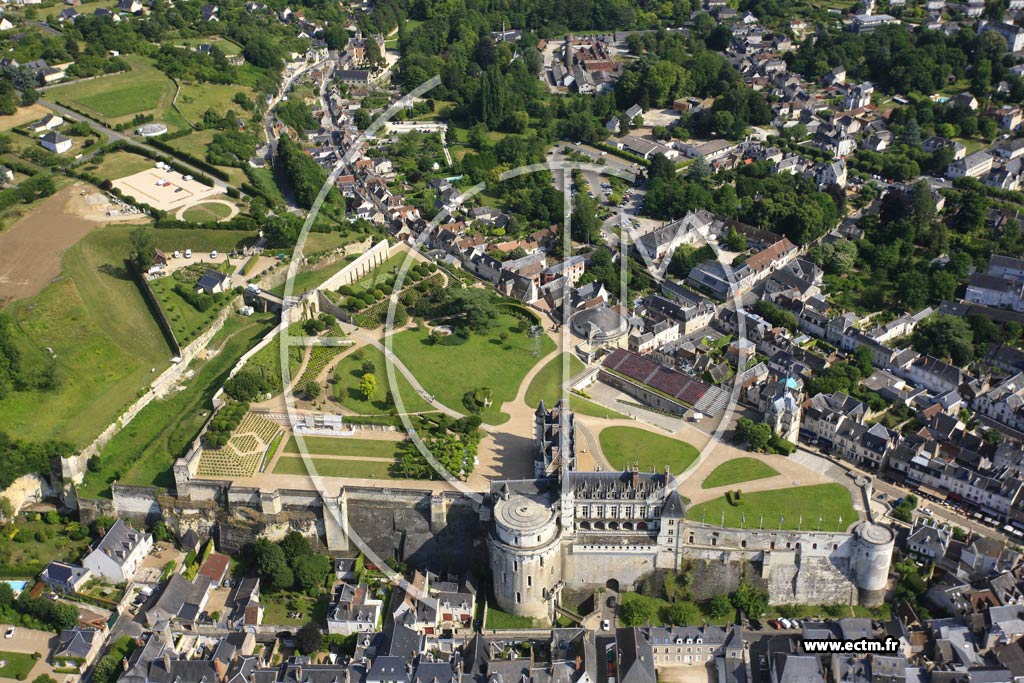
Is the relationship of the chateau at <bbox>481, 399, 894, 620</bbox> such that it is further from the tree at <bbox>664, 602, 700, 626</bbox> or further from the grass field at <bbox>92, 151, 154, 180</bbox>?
the grass field at <bbox>92, 151, 154, 180</bbox>

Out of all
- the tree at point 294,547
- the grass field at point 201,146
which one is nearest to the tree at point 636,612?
the tree at point 294,547

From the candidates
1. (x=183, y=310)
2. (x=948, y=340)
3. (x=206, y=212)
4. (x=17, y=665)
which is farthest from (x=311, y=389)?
(x=948, y=340)

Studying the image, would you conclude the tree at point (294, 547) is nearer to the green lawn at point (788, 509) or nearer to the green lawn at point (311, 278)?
the green lawn at point (788, 509)

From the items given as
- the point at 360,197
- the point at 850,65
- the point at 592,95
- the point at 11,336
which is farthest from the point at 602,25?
the point at 11,336

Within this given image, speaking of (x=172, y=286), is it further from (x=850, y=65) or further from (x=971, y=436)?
(x=850, y=65)

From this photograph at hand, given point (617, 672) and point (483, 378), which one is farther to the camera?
point (483, 378)

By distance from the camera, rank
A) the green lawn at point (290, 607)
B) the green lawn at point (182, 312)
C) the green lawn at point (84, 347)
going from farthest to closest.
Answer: the green lawn at point (182, 312) < the green lawn at point (84, 347) < the green lawn at point (290, 607)

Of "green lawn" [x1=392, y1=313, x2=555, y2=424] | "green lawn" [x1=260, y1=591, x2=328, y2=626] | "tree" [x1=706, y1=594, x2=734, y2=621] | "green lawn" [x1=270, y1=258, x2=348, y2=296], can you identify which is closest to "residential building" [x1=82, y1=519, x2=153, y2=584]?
"green lawn" [x1=260, y1=591, x2=328, y2=626]
